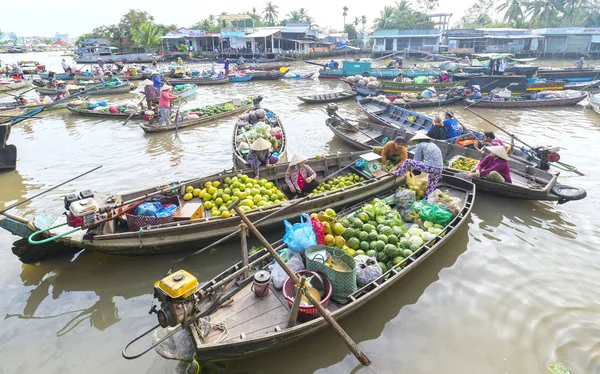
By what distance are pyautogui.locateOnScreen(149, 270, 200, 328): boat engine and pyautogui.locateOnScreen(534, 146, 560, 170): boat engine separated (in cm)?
975

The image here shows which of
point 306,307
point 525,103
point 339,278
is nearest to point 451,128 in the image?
point 339,278

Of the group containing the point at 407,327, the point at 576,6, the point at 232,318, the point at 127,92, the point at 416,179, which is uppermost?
the point at 576,6

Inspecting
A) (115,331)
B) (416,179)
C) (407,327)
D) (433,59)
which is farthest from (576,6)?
(115,331)

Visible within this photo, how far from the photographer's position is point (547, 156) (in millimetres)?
8875

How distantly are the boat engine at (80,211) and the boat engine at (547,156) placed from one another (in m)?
10.9

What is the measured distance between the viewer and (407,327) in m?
5.11

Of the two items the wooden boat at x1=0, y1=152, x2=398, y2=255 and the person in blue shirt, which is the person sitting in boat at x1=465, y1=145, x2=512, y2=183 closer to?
the wooden boat at x1=0, y1=152, x2=398, y2=255

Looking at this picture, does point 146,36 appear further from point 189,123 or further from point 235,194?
point 235,194

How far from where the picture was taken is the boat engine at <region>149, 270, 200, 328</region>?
139 inches

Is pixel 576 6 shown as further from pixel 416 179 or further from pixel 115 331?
pixel 115 331

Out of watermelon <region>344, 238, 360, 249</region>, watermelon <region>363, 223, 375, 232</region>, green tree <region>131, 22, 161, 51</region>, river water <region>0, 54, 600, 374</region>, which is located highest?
green tree <region>131, 22, 161, 51</region>

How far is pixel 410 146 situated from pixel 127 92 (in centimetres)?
2271

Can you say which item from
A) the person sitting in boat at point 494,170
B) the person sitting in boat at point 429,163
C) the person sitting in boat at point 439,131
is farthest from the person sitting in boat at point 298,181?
the person sitting in boat at point 439,131

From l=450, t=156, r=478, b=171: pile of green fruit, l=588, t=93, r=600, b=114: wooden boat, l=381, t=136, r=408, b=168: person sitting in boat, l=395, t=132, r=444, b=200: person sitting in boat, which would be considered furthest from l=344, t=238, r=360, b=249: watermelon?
l=588, t=93, r=600, b=114: wooden boat
